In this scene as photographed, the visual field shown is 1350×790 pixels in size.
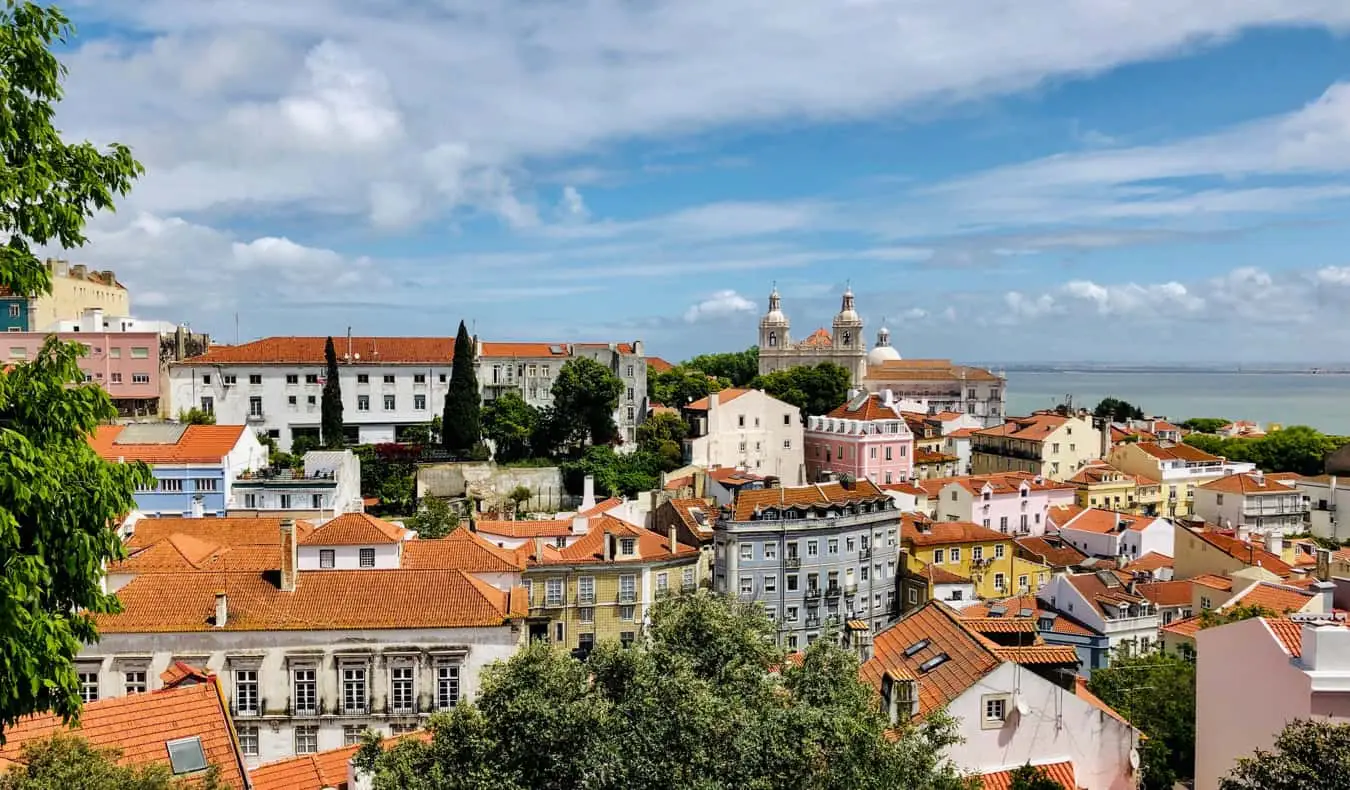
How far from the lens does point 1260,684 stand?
1388cm

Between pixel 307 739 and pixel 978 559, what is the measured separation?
97.4 ft

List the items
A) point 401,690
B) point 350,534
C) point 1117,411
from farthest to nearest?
point 1117,411, point 350,534, point 401,690

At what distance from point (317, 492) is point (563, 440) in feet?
54.4

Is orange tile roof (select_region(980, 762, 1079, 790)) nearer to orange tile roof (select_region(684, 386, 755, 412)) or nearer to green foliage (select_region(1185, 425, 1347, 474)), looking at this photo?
orange tile roof (select_region(684, 386, 755, 412))

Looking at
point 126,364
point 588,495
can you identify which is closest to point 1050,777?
point 588,495

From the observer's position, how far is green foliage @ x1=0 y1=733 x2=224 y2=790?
471 inches

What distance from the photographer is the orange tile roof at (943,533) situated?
4447 centimetres

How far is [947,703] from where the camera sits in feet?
51.1

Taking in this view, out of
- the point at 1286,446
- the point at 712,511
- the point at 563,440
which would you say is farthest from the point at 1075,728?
the point at 1286,446

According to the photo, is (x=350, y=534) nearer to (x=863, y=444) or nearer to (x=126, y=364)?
(x=126, y=364)

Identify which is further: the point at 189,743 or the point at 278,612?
the point at 278,612

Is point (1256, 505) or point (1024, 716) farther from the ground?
point (1024, 716)

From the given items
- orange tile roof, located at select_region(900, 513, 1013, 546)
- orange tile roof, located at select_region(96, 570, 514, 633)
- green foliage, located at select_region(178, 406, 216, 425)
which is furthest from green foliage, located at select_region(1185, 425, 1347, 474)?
green foliage, located at select_region(178, 406, 216, 425)

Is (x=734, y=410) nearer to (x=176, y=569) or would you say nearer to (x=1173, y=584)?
(x=1173, y=584)
